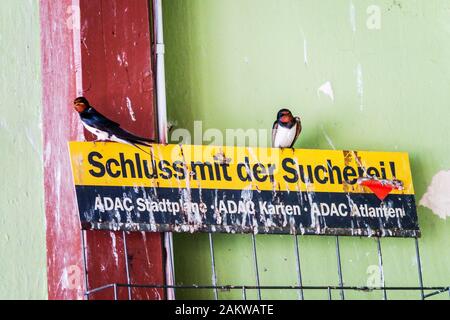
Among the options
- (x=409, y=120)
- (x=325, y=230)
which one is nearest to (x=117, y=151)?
(x=325, y=230)

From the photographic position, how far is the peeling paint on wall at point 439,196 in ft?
10.2

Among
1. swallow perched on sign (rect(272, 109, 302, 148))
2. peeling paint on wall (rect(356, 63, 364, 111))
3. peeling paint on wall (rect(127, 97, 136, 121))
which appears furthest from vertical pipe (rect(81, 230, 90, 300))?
peeling paint on wall (rect(356, 63, 364, 111))

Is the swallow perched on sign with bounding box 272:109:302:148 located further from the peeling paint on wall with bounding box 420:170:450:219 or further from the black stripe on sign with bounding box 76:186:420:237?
the peeling paint on wall with bounding box 420:170:450:219

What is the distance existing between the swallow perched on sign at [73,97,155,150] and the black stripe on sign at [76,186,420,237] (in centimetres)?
10

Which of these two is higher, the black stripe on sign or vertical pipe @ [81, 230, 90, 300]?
the black stripe on sign

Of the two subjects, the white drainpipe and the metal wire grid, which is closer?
the metal wire grid

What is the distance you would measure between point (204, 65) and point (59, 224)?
0.46 m

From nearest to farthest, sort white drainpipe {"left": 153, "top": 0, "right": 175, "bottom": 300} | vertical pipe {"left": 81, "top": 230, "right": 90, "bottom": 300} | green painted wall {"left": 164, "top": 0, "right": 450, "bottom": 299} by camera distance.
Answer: vertical pipe {"left": 81, "top": 230, "right": 90, "bottom": 300} < white drainpipe {"left": 153, "top": 0, "right": 175, "bottom": 300} < green painted wall {"left": 164, "top": 0, "right": 450, "bottom": 299}

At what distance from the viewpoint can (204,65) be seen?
3098 mm

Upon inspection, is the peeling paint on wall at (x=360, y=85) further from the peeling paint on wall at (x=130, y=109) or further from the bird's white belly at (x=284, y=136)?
the peeling paint on wall at (x=130, y=109)

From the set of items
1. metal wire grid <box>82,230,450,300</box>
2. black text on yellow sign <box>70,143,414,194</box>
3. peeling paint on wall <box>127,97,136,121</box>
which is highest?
peeling paint on wall <box>127,97,136,121</box>

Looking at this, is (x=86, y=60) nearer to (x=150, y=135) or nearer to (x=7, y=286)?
(x=150, y=135)

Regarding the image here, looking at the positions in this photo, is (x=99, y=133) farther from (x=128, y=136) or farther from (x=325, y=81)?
(x=325, y=81)

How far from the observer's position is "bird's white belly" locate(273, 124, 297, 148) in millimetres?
2947
